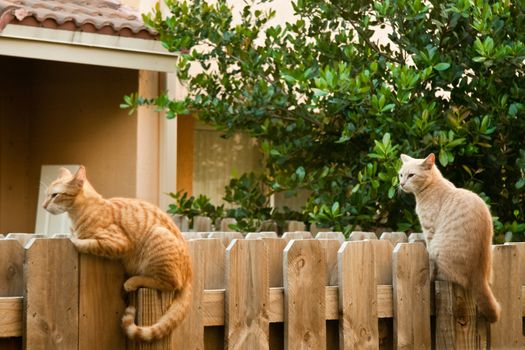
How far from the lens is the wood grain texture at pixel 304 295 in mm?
4629

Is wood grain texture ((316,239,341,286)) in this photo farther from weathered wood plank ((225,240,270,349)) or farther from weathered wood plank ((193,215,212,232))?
weathered wood plank ((193,215,212,232))

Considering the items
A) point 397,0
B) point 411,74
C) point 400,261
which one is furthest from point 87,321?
point 397,0

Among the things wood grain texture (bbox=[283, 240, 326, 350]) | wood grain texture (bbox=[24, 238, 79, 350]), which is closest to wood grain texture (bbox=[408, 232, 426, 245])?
wood grain texture (bbox=[283, 240, 326, 350])

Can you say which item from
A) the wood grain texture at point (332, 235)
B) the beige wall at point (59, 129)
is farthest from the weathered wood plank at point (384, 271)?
the beige wall at point (59, 129)

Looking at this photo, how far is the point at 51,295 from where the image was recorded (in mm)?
3961

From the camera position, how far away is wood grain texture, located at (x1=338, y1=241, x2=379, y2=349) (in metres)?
4.79

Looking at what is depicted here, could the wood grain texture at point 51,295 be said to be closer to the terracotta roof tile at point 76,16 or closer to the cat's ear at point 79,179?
the cat's ear at point 79,179

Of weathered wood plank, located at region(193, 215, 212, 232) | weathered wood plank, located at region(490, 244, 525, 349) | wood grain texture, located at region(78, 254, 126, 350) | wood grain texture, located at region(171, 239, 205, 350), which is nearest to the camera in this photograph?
wood grain texture, located at region(78, 254, 126, 350)

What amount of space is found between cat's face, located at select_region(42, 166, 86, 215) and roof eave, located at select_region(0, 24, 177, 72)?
3.82 meters

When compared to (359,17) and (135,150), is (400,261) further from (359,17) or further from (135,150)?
(135,150)

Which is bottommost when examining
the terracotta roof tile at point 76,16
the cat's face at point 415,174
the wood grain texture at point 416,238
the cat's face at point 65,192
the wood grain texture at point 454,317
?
the wood grain texture at point 454,317

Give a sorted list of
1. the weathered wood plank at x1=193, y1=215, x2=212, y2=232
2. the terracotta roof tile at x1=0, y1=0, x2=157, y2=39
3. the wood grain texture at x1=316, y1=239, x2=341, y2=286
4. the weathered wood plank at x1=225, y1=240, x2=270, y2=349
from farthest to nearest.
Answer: the terracotta roof tile at x1=0, y1=0, x2=157, y2=39, the weathered wood plank at x1=193, y1=215, x2=212, y2=232, the wood grain texture at x1=316, y1=239, x2=341, y2=286, the weathered wood plank at x1=225, y1=240, x2=270, y2=349

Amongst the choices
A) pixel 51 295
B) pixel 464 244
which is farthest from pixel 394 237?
pixel 51 295

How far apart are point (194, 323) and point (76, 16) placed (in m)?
4.95
